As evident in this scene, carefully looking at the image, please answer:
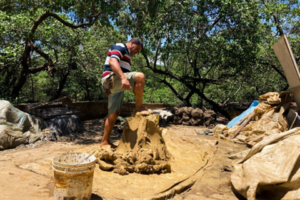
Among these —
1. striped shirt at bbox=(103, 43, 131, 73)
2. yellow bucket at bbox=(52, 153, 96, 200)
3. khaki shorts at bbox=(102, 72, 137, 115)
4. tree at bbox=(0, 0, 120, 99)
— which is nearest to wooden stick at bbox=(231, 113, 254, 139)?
khaki shorts at bbox=(102, 72, 137, 115)

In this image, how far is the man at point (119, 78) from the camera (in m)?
2.88

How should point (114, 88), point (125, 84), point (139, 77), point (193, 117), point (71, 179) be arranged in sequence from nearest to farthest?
point (71, 179) < point (125, 84) < point (139, 77) < point (114, 88) < point (193, 117)

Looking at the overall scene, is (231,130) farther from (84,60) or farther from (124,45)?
(84,60)

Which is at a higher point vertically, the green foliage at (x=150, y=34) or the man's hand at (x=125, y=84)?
the green foliage at (x=150, y=34)

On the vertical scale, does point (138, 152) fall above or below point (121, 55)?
below

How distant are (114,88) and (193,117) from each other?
5.42 m

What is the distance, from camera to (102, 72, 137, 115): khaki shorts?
2993 millimetres

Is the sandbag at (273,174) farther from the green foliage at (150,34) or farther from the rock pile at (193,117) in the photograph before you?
the rock pile at (193,117)

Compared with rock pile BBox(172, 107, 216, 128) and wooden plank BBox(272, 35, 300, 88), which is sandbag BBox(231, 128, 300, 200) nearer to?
wooden plank BBox(272, 35, 300, 88)

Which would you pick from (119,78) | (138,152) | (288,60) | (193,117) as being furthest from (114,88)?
(193,117)

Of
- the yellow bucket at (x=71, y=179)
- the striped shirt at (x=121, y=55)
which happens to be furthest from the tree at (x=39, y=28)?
the yellow bucket at (x=71, y=179)

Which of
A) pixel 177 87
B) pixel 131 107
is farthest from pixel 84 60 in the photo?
pixel 177 87

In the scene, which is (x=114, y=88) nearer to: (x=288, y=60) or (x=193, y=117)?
(x=288, y=60)

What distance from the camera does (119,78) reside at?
2994 millimetres
